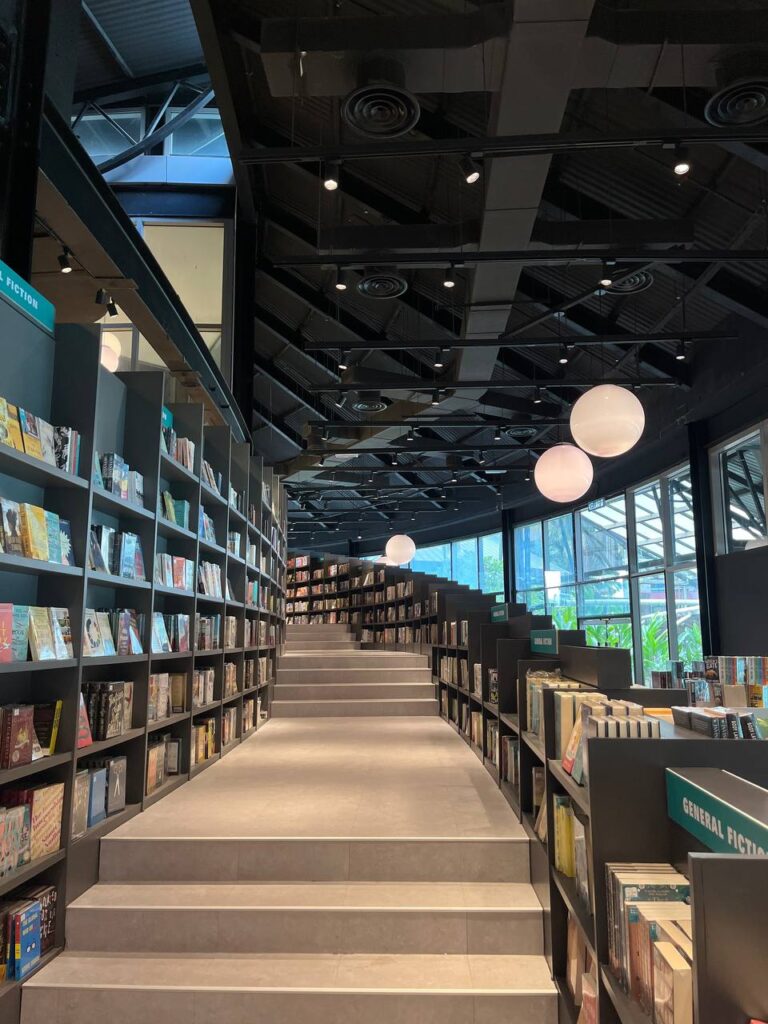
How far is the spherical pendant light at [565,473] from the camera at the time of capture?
498 centimetres

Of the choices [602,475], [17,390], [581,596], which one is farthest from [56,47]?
[581,596]

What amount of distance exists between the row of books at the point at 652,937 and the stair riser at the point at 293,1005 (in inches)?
43.9

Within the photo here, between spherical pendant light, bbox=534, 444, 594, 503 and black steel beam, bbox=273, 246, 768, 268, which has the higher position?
black steel beam, bbox=273, 246, 768, 268

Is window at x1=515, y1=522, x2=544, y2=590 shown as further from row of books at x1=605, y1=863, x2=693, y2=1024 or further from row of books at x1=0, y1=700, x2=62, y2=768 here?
row of books at x1=605, y1=863, x2=693, y2=1024

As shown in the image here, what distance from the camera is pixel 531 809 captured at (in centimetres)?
437

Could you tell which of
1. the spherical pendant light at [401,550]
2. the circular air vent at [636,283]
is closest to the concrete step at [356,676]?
the spherical pendant light at [401,550]

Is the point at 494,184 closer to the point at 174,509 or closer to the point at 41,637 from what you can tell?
the point at 174,509

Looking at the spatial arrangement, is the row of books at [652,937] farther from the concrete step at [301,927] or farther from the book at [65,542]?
the book at [65,542]

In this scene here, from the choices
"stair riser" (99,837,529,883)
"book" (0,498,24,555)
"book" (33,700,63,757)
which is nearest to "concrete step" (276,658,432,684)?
"stair riser" (99,837,529,883)

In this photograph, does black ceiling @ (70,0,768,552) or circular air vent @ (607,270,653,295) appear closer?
black ceiling @ (70,0,768,552)

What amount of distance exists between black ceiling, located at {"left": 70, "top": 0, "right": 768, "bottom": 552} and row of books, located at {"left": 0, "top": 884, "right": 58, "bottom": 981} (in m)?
4.43

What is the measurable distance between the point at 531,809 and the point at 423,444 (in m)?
9.13

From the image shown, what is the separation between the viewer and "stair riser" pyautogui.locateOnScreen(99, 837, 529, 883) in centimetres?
392

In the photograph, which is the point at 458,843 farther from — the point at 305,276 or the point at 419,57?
the point at 305,276
